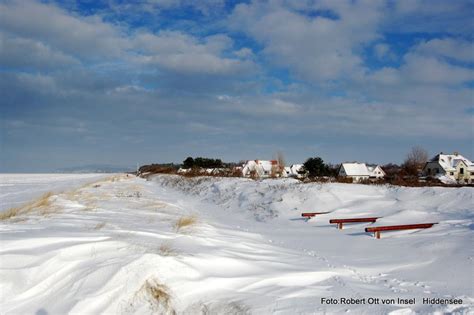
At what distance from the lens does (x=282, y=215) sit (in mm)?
15711

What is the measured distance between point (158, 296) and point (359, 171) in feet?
228

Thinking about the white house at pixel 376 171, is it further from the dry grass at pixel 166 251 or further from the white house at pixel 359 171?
the dry grass at pixel 166 251

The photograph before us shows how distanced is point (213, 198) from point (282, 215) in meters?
8.72

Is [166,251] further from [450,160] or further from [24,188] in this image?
[450,160]

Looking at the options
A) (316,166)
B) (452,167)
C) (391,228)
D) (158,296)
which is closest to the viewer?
(158,296)

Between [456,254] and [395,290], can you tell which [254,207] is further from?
[395,290]

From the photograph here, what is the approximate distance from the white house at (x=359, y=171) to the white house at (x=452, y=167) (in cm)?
897

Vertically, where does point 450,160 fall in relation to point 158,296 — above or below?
above

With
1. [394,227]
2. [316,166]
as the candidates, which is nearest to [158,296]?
[394,227]

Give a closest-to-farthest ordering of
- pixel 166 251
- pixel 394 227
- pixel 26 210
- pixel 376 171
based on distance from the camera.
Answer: pixel 166 251
pixel 394 227
pixel 26 210
pixel 376 171

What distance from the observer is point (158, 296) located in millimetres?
4785

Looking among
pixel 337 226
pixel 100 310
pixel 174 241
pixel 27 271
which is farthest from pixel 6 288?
pixel 337 226

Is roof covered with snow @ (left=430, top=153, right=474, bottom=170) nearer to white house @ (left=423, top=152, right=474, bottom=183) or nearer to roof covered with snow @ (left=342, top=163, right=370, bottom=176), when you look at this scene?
white house @ (left=423, top=152, right=474, bottom=183)

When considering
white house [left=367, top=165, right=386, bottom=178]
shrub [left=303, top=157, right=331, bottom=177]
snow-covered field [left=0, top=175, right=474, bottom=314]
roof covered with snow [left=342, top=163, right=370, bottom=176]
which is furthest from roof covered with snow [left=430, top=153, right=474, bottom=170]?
snow-covered field [left=0, top=175, right=474, bottom=314]
